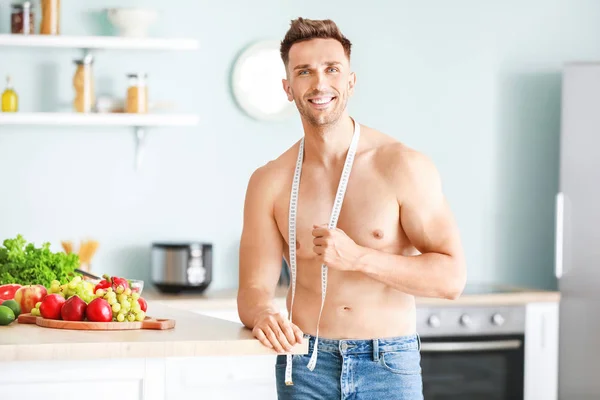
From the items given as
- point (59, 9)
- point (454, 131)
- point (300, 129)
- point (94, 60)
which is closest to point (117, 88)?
point (94, 60)

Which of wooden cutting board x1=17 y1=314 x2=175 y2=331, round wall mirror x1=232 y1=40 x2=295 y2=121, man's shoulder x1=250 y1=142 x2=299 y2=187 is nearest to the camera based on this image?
wooden cutting board x1=17 y1=314 x2=175 y2=331

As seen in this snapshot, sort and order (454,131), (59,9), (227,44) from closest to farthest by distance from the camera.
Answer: (59,9)
(227,44)
(454,131)

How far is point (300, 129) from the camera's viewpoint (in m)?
4.74

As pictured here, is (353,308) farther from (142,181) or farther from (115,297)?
(142,181)

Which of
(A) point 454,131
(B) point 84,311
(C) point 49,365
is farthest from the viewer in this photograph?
(A) point 454,131

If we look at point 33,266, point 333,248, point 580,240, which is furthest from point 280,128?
point 333,248

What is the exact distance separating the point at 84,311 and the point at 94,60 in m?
2.41

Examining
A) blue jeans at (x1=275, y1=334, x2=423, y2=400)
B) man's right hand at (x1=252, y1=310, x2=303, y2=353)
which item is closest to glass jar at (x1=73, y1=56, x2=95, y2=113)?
blue jeans at (x1=275, y1=334, x2=423, y2=400)

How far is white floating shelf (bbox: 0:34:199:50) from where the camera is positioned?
4.23 meters

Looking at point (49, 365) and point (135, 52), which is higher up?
point (135, 52)

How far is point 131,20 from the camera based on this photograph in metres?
4.33

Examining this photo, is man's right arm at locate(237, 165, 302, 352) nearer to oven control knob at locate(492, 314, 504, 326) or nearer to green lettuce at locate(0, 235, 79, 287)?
green lettuce at locate(0, 235, 79, 287)

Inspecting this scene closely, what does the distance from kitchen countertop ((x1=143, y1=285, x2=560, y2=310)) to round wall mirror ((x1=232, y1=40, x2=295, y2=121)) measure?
877 millimetres

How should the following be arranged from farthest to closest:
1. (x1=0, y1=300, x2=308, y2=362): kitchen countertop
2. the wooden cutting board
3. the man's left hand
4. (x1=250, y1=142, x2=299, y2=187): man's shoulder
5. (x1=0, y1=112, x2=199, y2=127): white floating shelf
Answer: (x1=0, y1=112, x2=199, y2=127): white floating shelf, (x1=250, y1=142, x2=299, y2=187): man's shoulder, the wooden cutting board, the man's left hand, (x1=0, y1=300, x2=308, y2=362): kitchen countertop
